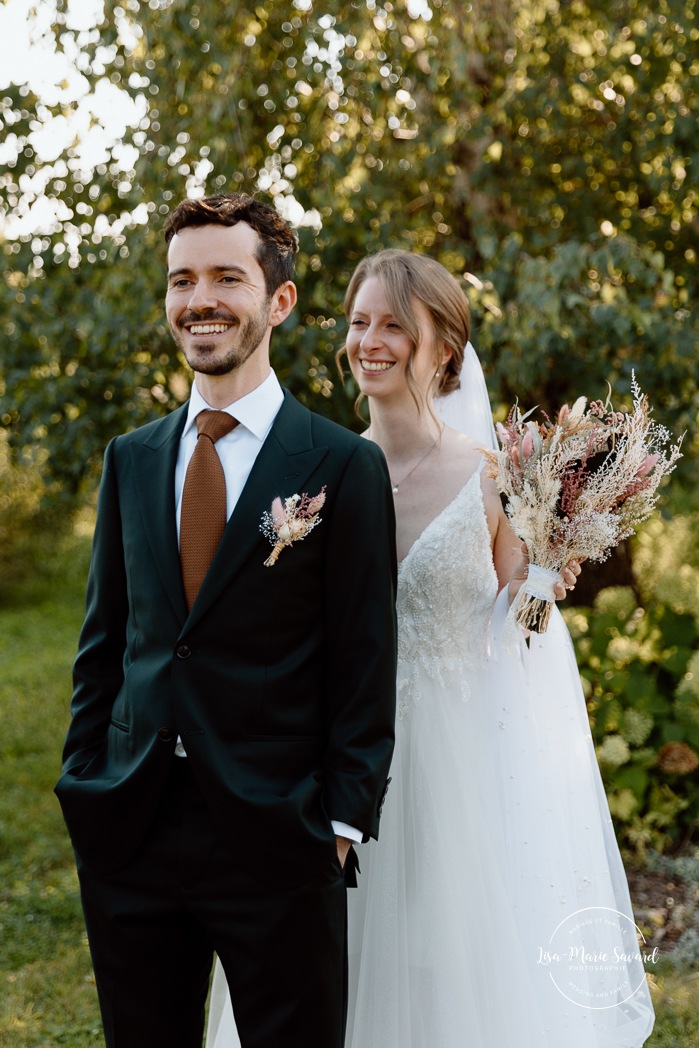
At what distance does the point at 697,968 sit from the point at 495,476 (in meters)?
2.33

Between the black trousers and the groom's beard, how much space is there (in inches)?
32.3

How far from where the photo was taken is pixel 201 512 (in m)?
2.17

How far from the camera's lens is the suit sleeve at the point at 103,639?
2.32m

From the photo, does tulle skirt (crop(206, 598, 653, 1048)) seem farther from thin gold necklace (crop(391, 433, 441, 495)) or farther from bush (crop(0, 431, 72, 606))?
bush (crop(0, 431, 72, 606))

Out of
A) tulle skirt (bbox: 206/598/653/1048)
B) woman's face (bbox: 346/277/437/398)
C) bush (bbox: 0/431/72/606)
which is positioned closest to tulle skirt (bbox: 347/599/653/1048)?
tulle skirt (bbox: 206/598/653/1048)

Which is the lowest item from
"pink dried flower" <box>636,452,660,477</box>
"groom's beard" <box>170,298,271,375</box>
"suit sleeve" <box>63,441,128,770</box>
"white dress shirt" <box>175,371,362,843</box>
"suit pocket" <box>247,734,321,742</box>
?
"suit pocket" <box>247,734,321,742</box>

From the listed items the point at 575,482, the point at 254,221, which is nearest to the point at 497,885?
the point at 575,482

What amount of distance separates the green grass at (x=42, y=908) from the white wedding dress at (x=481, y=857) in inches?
7.4

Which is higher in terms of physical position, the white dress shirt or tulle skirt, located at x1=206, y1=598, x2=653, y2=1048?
the white dress shirt

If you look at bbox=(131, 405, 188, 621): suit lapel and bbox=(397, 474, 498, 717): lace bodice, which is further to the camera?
bbox=(397, 474, 498, 717): lace bodice

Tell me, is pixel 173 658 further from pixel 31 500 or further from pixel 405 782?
pixel 31 500

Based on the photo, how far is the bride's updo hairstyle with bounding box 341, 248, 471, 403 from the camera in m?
2.88

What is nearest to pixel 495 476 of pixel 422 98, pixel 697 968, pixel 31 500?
pixel 697 968

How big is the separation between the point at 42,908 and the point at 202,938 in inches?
112
